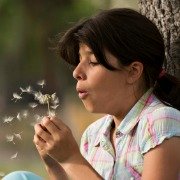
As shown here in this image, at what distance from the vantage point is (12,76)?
4.50 metres

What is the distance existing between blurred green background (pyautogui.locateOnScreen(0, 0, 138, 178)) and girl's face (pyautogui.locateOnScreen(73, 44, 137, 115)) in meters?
2.05

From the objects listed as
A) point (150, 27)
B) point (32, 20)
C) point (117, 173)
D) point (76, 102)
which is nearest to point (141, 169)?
point (117, 173)

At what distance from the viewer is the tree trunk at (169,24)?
8.59 ft

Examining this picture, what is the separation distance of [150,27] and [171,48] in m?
0.45

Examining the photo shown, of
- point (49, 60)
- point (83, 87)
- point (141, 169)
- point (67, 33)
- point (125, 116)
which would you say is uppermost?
point (67, 33)

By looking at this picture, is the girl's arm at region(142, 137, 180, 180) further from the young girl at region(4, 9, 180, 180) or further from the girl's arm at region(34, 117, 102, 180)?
the girl's arm at region(34, 117, 102, 180)

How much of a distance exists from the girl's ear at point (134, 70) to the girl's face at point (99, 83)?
0.01 m

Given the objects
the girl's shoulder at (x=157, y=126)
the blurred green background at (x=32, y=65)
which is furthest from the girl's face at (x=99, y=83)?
the blurred green background at (x=32, y=65)

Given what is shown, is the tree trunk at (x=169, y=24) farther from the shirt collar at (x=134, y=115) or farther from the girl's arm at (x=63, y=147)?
the girl's arm at (x=63, y=147)

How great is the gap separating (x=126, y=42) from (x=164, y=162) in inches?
17.3

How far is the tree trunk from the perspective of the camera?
2.62m

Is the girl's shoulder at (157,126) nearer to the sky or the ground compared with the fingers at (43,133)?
nearer to the ground

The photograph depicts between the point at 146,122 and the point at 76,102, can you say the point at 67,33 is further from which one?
the point at 76,102

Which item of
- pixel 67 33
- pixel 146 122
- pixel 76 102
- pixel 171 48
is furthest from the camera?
pixel 76 102
